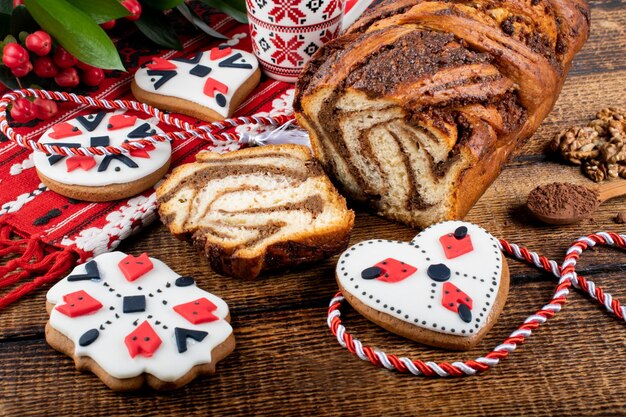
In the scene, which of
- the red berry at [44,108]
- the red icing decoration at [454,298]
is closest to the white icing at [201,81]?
the red berry at [44,108]

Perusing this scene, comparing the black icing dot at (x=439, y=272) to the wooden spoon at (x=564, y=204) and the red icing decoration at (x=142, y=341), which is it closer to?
the wooden spoon at (x=564, y=204)

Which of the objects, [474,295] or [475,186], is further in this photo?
[475,186]

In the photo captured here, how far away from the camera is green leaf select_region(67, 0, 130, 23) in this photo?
2.94 m

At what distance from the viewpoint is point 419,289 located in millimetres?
2156

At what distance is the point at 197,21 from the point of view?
347cm

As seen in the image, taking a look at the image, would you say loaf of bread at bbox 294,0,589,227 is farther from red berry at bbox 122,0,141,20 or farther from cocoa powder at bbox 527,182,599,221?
red berry at bbox 122,0,141,20

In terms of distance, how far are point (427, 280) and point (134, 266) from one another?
0.90 metres

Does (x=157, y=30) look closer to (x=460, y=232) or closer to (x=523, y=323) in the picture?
(x=460, y=232)

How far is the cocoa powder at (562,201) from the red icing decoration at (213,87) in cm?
131

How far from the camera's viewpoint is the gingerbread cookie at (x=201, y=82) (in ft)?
9.88

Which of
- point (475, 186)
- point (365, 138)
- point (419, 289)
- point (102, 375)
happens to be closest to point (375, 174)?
point (365, 138)

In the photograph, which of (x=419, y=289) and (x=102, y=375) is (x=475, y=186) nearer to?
(x=419, y=289)

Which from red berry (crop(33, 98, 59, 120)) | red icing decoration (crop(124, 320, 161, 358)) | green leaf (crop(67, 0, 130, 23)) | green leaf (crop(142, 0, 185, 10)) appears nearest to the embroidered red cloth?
red berry (crop(33, 98, 59, 120))

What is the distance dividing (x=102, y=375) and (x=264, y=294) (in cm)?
59
